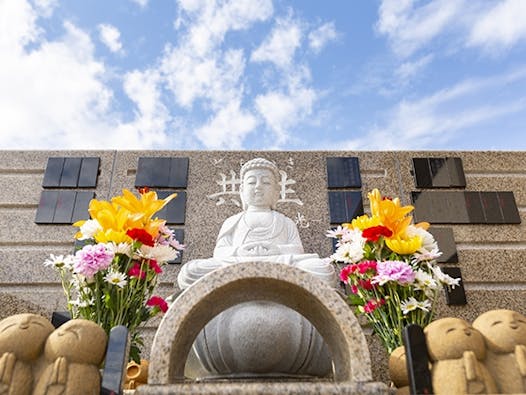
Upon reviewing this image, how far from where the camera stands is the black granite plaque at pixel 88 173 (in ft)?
18.3

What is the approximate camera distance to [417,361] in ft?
6.22

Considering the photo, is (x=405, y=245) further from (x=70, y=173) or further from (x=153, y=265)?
(x=70, y=173)

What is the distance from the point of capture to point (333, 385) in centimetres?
185

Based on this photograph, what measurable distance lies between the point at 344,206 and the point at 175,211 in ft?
6.77

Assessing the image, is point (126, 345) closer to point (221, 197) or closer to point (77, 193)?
point (221, 197)

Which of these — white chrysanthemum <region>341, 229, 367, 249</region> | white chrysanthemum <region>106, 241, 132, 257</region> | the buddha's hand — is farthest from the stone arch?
the buddha's hand

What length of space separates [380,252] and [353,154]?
3.11 meters

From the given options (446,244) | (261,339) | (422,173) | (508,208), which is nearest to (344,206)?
(422,173)

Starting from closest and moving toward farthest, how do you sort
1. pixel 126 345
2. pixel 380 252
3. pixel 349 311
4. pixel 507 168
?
pixel 126 345 < pixel 349 311 < pixel 380 252 < pixel 507 168

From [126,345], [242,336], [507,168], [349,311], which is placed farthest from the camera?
[507,168]

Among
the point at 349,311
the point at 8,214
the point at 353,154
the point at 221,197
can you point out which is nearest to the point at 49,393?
the point at 349,311

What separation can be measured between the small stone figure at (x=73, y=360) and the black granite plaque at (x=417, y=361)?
4.34 ft

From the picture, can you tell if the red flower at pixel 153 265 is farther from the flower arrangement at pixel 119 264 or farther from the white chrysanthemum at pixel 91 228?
the white chrysanthemum at pixel 91 228

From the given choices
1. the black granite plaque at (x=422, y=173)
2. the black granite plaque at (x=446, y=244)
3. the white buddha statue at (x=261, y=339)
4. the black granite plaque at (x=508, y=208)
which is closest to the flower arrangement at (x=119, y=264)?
the white buddha statue at (x=261, y=339)
